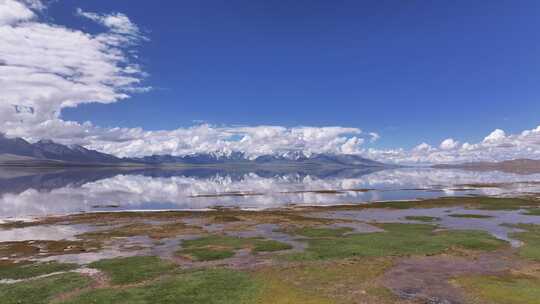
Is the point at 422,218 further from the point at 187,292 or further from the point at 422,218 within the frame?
the point at 187,292

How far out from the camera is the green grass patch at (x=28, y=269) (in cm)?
3675

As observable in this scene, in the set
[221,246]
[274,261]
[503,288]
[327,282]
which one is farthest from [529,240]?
[221,246]

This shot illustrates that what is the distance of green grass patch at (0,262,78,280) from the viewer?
3675 centimetres

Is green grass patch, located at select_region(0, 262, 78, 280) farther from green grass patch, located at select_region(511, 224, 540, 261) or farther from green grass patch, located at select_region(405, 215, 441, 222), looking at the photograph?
green grass patch, located at select_region(405, 215, 441, 222)

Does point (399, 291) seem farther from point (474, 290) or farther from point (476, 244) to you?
point (476, 244)

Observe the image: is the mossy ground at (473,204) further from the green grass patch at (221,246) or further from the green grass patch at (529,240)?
the green grass patch at (221,246)

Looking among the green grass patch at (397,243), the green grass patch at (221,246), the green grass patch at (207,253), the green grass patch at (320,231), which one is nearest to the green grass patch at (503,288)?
the green grass patch at (397,243)

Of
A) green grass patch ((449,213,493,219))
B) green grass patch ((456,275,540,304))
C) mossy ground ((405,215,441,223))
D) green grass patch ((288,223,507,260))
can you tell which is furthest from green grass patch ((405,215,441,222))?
green grass patch ((456,275,540,304))

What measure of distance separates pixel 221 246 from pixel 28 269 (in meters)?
22.8

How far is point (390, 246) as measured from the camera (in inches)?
1870

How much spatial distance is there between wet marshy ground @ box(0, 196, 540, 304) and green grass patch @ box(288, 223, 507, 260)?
15 cm

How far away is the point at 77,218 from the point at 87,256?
43.1 metres

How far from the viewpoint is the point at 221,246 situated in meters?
50.1

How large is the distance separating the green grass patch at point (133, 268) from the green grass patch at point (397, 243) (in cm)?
1545
